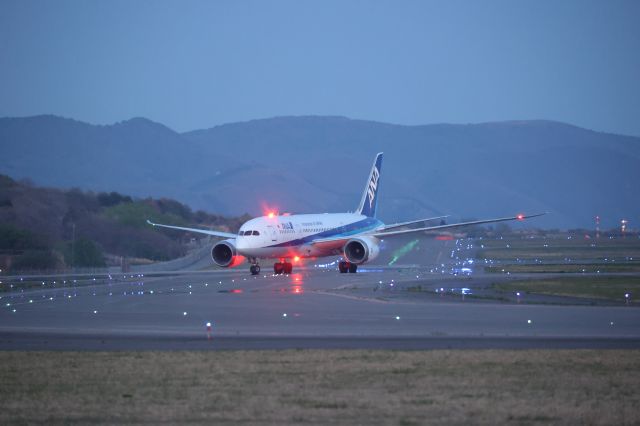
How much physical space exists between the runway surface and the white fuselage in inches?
289

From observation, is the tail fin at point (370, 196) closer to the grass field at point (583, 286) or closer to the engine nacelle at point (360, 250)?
the engine nacelle at point (360, 250)

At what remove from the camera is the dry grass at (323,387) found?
1467cm

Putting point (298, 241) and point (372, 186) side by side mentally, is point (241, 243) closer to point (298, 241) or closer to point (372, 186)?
point (298, 241)

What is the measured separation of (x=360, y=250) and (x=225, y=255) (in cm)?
775

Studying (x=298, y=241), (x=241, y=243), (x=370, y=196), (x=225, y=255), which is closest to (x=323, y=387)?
(x=241, y=243)

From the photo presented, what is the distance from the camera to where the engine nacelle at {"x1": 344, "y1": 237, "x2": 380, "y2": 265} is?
55.4 meters

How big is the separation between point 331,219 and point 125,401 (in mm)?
43159

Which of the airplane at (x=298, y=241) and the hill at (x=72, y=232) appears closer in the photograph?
the airplane at (x=298, y=241)

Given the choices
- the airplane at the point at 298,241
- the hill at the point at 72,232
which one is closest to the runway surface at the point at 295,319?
the airplane at the point at 298,241

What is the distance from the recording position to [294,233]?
179 feet

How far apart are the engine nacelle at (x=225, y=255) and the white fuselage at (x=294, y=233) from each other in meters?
1.08

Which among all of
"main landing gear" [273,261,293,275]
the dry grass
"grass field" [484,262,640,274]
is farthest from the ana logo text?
the dry grass

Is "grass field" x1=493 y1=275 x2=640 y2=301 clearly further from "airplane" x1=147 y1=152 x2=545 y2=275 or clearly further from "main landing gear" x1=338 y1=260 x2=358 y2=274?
"main landing gear" x1=338 y1=260 x2=358 y2=274

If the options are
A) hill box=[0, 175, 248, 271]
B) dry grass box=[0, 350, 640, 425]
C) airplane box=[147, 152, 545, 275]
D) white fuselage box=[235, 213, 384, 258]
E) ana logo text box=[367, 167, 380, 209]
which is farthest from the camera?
hill box=[0, 175, 248, 271]
